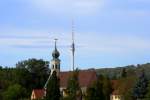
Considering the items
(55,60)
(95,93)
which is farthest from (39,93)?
(95,93)

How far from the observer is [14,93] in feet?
492

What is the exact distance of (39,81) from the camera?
172m

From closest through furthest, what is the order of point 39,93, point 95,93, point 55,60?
point 95,93 < point 55,60 < point 39,93

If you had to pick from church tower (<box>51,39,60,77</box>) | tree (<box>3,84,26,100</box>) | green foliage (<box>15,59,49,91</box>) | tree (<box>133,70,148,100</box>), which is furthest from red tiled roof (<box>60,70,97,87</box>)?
tree (<box>133,70,148,100</box>)

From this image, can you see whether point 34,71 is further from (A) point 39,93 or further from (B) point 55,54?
(B) point 55,54

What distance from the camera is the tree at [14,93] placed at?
149 m

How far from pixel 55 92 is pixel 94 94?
6.56 m

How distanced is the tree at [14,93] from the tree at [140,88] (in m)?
50.3

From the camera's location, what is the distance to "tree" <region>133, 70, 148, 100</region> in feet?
328

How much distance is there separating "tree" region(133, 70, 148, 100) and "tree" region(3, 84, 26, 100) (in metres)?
50.3

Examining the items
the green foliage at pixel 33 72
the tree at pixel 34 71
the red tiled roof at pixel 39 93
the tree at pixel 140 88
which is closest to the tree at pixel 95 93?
the tree at pixel 140 88

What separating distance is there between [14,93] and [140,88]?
5394 centimetres

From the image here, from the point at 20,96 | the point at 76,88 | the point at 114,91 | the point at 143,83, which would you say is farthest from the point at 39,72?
the point at 143,83

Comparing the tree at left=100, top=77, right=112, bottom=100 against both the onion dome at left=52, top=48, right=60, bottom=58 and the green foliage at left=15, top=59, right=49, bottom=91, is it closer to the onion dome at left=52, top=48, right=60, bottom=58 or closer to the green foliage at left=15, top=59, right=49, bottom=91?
the onion dome at left=52, top=48, right=60, bottom=58
